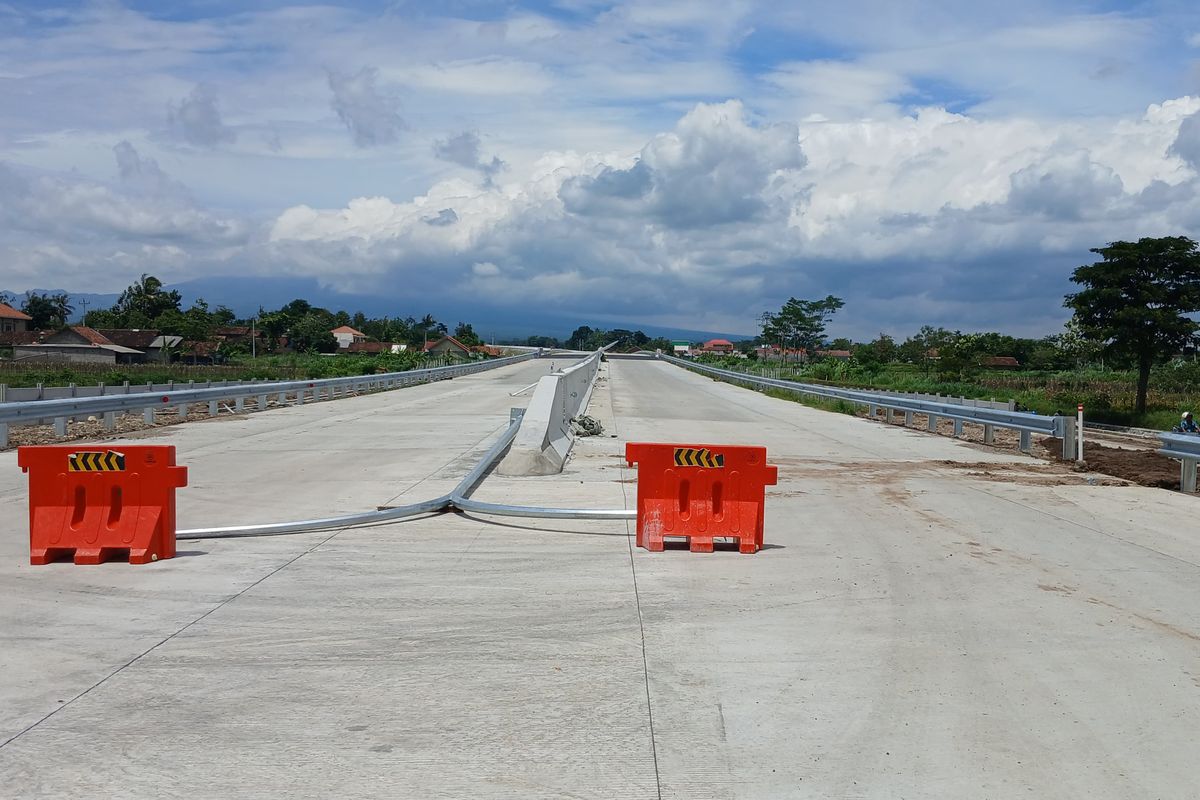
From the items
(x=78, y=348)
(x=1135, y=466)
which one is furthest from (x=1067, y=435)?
(x=78, y=348)

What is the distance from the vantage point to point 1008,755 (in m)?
5.05

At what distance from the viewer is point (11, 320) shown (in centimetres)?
11150

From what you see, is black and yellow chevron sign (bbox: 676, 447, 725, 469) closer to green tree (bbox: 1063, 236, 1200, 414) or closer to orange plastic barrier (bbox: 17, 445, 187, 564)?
orange plastic barrier (bbox: 17, 445, 187, 564)

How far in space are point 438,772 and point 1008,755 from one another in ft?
8.66

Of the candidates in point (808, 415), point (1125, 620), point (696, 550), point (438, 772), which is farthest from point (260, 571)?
point (808, 415)

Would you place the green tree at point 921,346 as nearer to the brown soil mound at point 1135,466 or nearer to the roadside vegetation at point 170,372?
the roadside vegetation at point 170,372

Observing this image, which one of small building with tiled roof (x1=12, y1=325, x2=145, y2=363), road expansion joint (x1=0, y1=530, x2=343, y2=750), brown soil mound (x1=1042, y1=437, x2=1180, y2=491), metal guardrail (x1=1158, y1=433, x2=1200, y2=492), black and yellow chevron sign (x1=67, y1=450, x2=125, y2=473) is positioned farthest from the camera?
small building with tiled roof (x1=12, y1=325, x2=145, y2=363)

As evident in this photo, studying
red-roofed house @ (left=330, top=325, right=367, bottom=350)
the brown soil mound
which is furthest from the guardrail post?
red-roofed house @ (left=330, top=325, right=367, bottom=350)

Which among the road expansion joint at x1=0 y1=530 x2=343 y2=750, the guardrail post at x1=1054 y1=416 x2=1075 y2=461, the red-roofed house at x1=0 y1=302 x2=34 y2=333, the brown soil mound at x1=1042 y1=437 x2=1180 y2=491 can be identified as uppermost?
the red-roofed house at x1=0 y1=302 x2=34 y2=333

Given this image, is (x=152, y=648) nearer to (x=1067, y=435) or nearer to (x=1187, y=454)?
(x=1187, y=454)

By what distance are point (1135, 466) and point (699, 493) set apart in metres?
10.1

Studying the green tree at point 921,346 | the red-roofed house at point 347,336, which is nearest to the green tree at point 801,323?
the green tree at point 921,346

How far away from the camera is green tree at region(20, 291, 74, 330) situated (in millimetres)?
124575

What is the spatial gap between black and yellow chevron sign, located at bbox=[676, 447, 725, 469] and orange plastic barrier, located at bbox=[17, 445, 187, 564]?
4.42m
